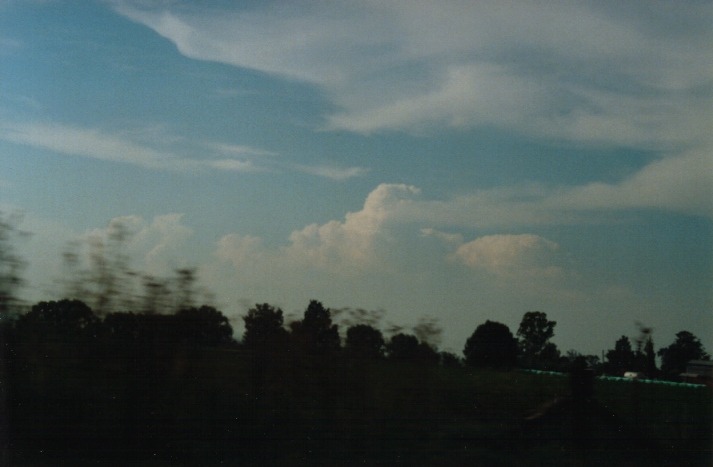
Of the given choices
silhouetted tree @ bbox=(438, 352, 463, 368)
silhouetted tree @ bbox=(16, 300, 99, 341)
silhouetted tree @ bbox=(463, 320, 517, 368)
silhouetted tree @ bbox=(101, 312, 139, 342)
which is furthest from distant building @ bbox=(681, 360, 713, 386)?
silhouetted tree @ bbox=(16, 300, 99, 341)

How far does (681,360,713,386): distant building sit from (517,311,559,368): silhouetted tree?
4.69 feet

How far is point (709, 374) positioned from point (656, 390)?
60 cm

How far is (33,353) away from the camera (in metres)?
7.96

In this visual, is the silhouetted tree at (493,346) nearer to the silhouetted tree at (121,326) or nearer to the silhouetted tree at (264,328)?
the silhouetted tree at (264,328)

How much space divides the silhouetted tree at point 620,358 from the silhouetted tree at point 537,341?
1.98 feet

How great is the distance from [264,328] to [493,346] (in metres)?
2.50

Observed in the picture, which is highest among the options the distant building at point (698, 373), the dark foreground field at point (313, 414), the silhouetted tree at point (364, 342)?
the silhouetted tree at point (364, 342)

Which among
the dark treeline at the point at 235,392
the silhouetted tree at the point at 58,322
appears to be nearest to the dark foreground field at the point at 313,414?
the dark treeline at the point at 235,392

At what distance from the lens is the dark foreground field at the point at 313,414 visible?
757cm

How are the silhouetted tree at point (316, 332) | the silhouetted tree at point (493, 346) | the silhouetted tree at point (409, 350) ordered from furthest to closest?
1. the silhouetted tree at point (493, 346)
2. the silhouetted tree at point (409, 350)
3. the silhouetted tree at point (316, 332)

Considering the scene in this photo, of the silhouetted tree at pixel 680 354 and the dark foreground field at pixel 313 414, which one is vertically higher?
the silhouetted tree at pixel 680 354

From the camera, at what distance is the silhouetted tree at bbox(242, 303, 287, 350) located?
830 centimetres

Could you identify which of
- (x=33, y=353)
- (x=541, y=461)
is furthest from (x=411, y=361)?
(x=33, y=353)

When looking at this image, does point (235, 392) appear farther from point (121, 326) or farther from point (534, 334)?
point (534, 334)
